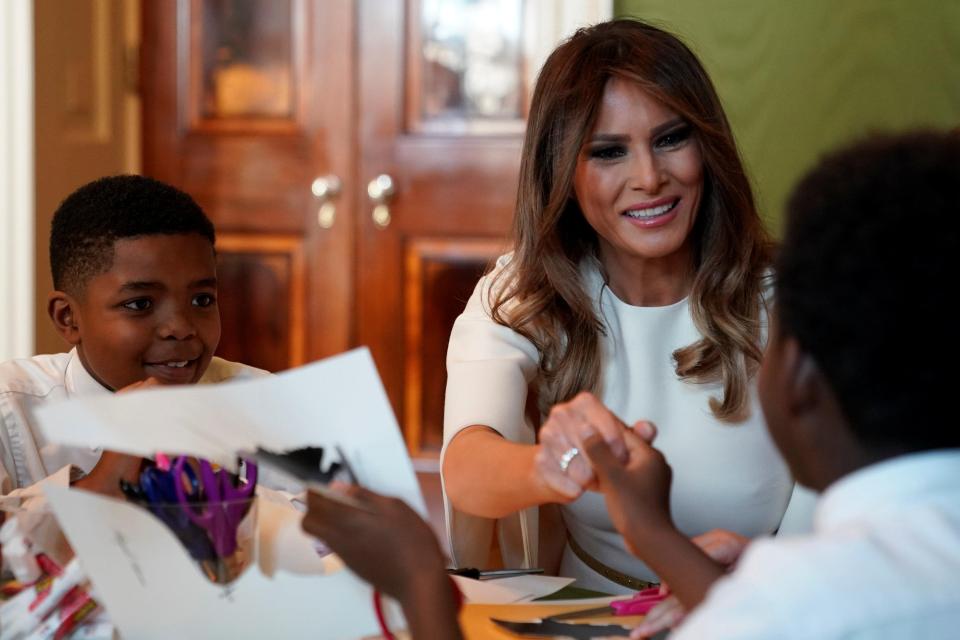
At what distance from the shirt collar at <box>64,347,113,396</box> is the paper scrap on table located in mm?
664

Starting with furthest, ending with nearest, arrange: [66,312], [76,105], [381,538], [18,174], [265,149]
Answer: [265,149] < [76,105] < [18,174] < [66,312] < [381,538]

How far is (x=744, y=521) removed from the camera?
1.72 meters

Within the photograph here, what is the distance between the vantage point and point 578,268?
1.83 metres

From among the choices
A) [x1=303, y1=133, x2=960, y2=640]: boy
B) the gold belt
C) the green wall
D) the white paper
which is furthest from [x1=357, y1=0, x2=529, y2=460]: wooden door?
[x1=303, y1=133, x2=960, y2=640]: boy

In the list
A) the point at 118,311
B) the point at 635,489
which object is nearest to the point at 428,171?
the point at 118,311

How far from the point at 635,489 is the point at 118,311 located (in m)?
0.87

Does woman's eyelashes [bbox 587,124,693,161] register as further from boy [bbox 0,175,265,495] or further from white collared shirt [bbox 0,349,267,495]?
white collared shirt [bbox 0,349,267,495]

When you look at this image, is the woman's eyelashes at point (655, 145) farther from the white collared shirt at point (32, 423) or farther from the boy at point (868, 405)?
the boy at point (868, 405)

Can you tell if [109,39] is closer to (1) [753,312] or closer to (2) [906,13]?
(2) [906,13]

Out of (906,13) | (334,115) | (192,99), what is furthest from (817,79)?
(192,99)

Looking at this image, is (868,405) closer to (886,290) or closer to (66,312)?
(886,290)

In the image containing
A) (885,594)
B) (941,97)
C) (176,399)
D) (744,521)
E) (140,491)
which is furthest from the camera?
(941,97)

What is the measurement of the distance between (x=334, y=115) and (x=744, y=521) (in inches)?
91.0

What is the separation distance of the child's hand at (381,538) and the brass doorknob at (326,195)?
9.24 ft
